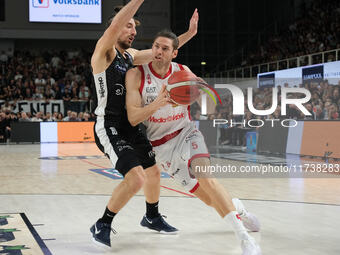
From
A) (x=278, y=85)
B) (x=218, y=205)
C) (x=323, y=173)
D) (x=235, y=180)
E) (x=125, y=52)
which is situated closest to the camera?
(x=218, y=205)

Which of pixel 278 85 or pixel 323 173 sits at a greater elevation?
pixel 278 85

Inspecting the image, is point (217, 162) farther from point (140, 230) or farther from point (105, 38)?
point (105, 38)

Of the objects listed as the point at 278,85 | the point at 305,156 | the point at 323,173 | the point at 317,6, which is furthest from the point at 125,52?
the point at 317,6

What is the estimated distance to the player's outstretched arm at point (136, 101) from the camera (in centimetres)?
399

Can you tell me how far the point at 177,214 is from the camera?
571 cm

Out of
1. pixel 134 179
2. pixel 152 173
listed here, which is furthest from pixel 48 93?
pixel 134 179

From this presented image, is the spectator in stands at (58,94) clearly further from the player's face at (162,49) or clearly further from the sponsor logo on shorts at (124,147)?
the player's face at (162,49)

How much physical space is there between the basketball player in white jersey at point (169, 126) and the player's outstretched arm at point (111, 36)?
0.26m

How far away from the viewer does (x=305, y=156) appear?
39.9 ft

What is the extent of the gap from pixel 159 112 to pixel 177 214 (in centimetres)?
168

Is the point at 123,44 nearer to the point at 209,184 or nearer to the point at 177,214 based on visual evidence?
the point at 209,184

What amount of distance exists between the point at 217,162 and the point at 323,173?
9.61 feet

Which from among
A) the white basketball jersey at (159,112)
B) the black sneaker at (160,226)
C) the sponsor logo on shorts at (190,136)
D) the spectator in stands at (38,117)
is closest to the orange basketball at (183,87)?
the white basketball jersey at (159,112)

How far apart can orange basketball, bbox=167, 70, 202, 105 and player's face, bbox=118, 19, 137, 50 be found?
0.60 meters
